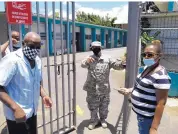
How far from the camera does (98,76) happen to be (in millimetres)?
3699

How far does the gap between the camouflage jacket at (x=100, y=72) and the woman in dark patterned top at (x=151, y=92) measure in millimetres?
1275

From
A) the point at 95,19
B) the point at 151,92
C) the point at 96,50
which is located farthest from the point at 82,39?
the point at 151,92

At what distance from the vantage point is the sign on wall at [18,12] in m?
2.50

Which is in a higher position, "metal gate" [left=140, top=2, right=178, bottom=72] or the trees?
the trees

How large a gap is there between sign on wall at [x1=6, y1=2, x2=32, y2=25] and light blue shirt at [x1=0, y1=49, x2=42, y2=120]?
0.46 meters

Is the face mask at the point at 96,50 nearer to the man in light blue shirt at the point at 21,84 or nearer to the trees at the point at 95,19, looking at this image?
the man in light blue shirt at the point at 21,84

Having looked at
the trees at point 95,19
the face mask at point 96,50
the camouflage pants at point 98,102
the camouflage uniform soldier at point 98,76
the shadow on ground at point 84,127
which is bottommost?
the shadow on ground at point 84,127

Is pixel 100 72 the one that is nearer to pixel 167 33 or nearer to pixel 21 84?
pixel 21 84

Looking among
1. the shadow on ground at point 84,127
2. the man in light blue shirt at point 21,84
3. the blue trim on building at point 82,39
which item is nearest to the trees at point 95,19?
the blue trim on building at point 82,39

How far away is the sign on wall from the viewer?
2502mm

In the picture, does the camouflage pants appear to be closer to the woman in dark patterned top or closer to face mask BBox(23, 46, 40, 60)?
Result: the woman in dark patterned top

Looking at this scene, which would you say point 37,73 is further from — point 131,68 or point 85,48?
point 85,48

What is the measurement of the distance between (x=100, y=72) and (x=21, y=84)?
5.45 ft

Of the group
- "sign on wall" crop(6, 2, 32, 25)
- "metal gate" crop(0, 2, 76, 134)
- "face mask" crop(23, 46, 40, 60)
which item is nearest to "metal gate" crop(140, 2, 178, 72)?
"metal gate" crop(0, 2, 76, 134)
